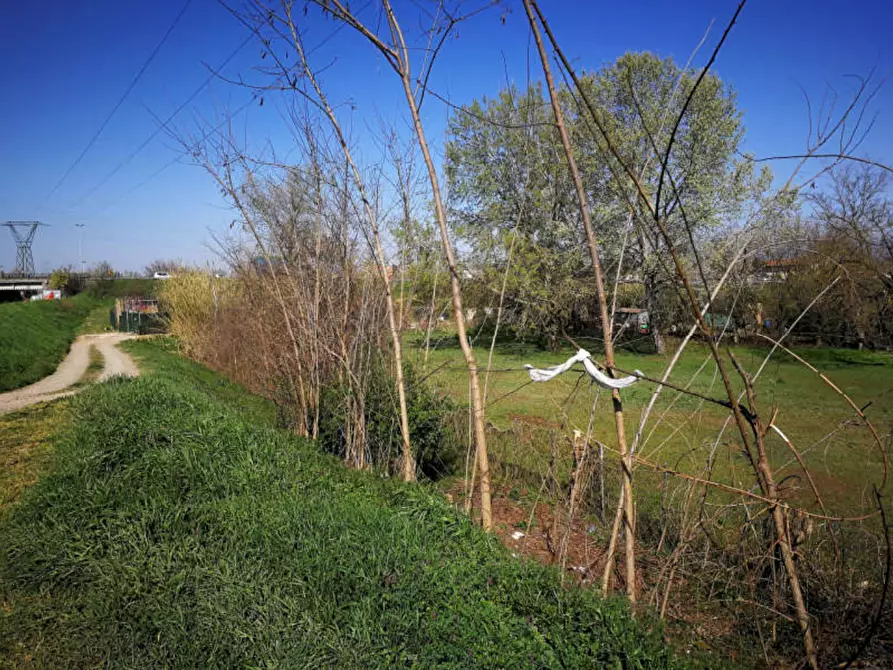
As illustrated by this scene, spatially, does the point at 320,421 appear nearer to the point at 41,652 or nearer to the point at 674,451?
the point at 41,652

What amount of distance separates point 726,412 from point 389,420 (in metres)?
7.43

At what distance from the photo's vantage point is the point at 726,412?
35.3 feet

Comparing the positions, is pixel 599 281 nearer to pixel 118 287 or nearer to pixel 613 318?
pixel 613 318

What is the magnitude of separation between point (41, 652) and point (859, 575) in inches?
194

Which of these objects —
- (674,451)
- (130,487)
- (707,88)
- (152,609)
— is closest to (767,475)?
(152,609)

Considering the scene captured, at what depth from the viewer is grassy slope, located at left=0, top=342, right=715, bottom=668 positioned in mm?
2701

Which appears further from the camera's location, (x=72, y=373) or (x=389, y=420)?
(x=72, y=373)

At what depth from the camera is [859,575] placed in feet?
12.5

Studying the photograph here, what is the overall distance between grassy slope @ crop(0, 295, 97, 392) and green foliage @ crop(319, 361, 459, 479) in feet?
27.6

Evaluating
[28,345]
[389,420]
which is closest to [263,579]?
[389,420]

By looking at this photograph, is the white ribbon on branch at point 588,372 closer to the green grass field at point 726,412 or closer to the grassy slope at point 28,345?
the green grass field at point 726,412

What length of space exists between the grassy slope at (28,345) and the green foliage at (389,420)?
8.42 m

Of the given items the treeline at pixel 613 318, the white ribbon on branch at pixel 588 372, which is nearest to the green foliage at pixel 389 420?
the treeline at pixel 613 318

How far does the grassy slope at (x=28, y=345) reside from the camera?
39.6 feet
